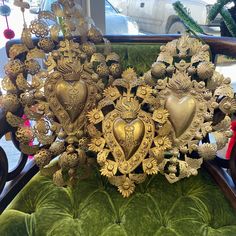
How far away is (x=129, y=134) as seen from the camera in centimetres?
72

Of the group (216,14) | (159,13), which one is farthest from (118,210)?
(159,13)

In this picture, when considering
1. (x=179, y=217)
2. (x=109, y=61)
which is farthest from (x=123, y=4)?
(x=179, y=217)

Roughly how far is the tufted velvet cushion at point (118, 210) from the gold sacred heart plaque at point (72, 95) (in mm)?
199

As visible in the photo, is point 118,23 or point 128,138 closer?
point 128,138

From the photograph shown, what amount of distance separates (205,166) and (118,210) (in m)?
0.29

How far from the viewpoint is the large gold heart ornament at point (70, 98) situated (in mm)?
775

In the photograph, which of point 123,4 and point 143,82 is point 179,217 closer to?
point 143,82

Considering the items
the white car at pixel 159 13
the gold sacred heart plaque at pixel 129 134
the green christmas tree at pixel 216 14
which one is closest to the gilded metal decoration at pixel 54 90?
the gold sacred heart plaque at pixel 129 134

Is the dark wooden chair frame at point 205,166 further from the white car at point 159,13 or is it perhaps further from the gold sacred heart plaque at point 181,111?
the white car at point 159,13

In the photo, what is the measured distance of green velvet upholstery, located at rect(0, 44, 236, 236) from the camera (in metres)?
0.75

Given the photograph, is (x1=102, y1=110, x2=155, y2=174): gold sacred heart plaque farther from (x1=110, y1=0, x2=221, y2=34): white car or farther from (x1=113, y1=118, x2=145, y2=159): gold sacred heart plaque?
(x1=110, y1=0, x2=221, y2=34): white car


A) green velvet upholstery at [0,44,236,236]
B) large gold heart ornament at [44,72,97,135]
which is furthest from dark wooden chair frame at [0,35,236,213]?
large gold heart ornament at [44,72,97,135]

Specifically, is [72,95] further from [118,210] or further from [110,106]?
[118,210]

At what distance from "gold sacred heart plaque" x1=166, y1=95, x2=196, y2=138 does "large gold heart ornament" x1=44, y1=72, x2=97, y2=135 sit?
0.21 meters
